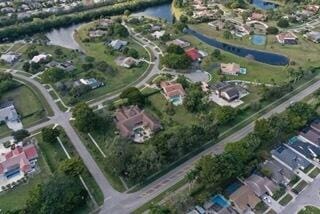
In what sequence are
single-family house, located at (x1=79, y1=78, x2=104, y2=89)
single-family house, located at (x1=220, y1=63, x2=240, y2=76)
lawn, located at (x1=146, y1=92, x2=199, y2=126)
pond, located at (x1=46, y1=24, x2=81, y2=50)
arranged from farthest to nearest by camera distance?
pond, located at (x1=46, y1=24, x2=81, y2=50), single-family house, located at (x1=220, y1=63, x2=240, y2=76), single-family house, located at (x1=79, y1=78, x2=104, y2=89), lawn, located at (x1=146, y1=92, x2=199, y2=126)

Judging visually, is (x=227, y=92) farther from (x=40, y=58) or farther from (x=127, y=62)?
(x=40, y=58)

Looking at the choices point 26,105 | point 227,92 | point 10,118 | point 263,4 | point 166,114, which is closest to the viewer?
point 10,118

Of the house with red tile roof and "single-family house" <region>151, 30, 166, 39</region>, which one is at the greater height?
"single-family house" <region>151, 30, 166, 39</region>

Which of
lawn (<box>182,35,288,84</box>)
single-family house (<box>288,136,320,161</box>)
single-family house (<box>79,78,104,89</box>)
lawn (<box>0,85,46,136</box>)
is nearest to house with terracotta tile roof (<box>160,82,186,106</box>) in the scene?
lawn (<box>182,35,288,84</box>)

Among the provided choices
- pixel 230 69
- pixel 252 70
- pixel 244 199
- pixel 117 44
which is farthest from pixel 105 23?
pixel 244 199

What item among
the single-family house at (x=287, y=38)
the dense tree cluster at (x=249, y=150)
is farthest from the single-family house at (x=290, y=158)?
the single-family house at (x=287, y=38)

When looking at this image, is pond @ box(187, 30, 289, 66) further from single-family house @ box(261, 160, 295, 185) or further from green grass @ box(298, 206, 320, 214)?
green grass @ box(298, 206, 320, 214)

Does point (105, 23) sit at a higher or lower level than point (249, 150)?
higher
